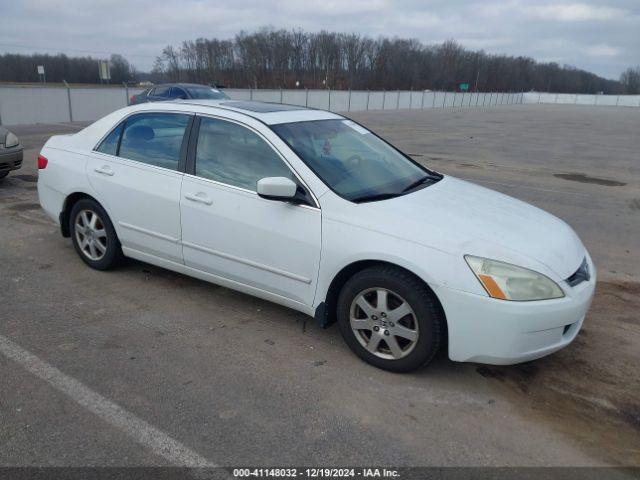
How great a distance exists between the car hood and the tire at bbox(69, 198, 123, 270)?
248 centimetres

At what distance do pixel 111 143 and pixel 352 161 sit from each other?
2.21 metres

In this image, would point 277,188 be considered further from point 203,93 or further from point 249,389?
point 203,93

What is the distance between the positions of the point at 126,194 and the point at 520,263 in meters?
3.11

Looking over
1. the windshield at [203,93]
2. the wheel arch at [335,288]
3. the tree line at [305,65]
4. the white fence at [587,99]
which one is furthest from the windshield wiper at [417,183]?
the white fence at [587,99]

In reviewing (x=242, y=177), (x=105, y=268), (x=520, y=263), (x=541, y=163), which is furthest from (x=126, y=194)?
(x=541, y=163)

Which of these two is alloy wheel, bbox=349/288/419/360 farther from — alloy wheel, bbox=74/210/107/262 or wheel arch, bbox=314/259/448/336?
alloy wheel, bbox=74/210/107/262

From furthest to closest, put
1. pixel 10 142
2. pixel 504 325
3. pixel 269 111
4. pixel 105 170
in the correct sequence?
1. pixel 10 142
2. pixel 105 170
3. pixel 269 111
4. pixel 504 325

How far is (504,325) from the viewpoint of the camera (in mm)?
2887

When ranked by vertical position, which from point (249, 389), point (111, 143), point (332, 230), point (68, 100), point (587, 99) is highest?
point (587, 99)

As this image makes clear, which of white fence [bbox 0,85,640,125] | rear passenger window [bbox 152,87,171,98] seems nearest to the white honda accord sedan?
rear passenger window [bbox 152,87,171,98]

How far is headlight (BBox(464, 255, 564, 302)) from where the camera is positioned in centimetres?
290

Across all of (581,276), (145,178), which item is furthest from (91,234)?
(581,276)

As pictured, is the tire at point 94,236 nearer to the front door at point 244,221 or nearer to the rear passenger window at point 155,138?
the rear passenger window at point 155,138

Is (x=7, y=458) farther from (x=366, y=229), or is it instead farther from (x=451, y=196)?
(x=451, y=196)
